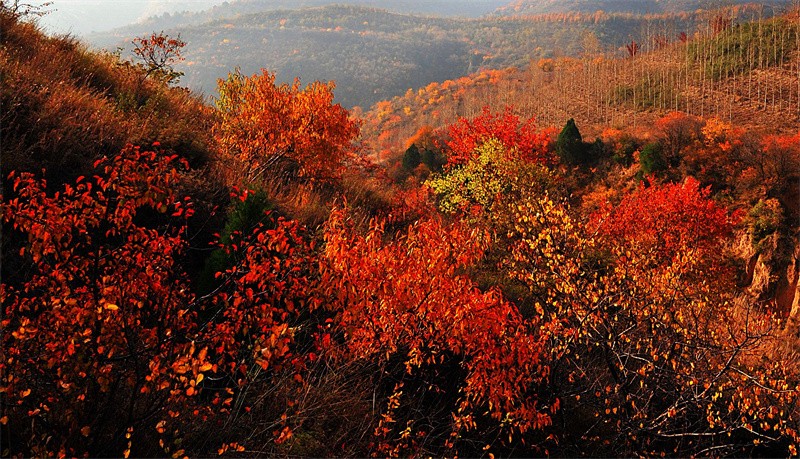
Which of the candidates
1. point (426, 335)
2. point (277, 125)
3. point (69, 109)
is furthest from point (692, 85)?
point (69, 109)

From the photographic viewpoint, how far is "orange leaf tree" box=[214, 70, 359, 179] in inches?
558

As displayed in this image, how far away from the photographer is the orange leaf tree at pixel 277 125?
14.2 m

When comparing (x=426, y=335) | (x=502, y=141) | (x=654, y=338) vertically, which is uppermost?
(x=426, y=335)

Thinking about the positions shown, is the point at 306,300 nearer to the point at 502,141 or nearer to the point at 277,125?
the point at 277,125

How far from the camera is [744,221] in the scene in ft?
99.6

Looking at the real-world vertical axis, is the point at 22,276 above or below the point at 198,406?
above

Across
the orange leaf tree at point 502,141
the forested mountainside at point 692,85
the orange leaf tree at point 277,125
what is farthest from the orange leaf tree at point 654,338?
the forested mountainside at point 692,85

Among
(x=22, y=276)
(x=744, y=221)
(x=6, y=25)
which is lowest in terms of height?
(x=744, y=221)

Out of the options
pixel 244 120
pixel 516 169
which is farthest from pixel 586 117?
pixel 244 120

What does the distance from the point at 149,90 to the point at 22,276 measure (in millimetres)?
9232

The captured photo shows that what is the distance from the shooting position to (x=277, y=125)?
1446 cm

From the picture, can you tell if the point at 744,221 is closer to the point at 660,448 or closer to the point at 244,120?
the point at 660,448

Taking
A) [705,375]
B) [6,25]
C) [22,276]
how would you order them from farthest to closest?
[6,25]
[705,375]
[22,276]

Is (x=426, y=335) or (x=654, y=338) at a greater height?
(x=426, y=335)
